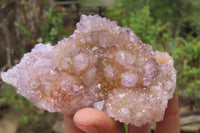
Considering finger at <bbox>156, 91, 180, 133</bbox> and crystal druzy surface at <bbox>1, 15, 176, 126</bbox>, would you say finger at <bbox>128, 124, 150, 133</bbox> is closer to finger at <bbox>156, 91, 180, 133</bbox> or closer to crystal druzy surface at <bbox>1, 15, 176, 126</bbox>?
finger at <bbox>156, 91, 180, 133</bbox>

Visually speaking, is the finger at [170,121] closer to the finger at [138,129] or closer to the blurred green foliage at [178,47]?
the finger at [138,129]

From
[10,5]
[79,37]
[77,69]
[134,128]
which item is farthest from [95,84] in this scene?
[10,5]

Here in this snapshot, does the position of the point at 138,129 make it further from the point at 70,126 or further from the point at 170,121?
the point at 70,126

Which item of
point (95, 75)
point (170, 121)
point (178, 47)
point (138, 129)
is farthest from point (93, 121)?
point (178, 47)

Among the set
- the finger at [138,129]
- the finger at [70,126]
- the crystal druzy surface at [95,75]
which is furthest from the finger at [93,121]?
the finger at [138,129]

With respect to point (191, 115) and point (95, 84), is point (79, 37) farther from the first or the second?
point (191, 115)

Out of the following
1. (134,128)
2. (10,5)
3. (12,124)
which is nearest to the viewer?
(134,128)
